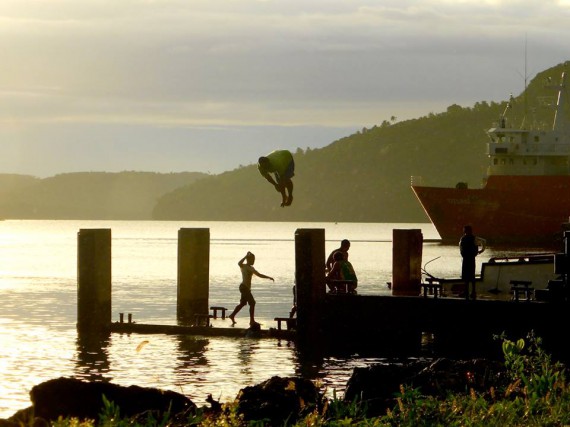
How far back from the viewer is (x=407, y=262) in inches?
1063

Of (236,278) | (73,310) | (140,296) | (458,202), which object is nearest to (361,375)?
(73,310)

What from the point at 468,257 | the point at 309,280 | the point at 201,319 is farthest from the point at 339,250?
the point at 201,319

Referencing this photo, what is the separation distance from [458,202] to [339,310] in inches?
2915

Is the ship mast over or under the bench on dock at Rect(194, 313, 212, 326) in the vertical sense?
over

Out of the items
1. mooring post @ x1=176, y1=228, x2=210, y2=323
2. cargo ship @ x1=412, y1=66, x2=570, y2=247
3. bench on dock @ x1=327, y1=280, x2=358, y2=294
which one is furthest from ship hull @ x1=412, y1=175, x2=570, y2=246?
bench on dock @ x1=327, y1=280, x2=358, y2=294

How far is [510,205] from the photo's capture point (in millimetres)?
96750

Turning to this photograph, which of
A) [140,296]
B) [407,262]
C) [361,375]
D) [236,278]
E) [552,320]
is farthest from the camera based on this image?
[236,278]

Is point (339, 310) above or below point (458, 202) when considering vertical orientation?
below

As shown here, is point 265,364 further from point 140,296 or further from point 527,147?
point 527,147

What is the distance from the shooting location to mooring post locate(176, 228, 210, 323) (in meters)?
30.1

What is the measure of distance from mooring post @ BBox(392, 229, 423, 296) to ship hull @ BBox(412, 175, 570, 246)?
6961cm

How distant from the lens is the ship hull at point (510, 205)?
96500 millimetres

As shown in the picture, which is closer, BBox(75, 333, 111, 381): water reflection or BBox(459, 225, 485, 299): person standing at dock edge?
BBox(459, 225, 485, 299): person standing at dock edge

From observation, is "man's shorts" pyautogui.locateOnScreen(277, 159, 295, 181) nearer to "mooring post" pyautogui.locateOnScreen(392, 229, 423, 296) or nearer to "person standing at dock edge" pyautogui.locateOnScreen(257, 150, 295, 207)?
"person standing at dock edge" pyautogui.locateOnScreen(257, 150, 295, 207)
